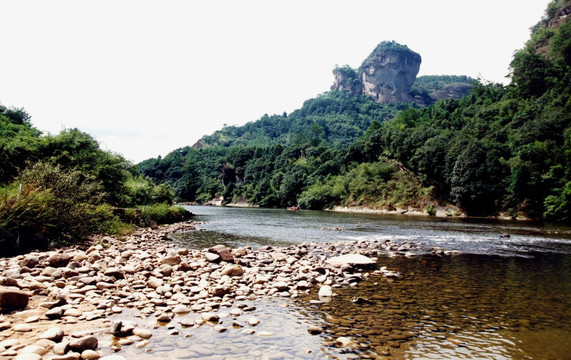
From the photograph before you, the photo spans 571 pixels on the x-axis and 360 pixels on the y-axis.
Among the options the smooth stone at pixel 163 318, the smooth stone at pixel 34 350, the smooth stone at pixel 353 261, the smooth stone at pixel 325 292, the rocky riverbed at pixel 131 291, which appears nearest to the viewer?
the smooth stone at pixel 34 350

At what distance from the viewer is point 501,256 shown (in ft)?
57.3

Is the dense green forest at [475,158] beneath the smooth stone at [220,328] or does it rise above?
above

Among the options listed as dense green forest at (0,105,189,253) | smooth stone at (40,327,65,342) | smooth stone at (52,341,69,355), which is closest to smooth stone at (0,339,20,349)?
smooth stone at (40,327,65,342)

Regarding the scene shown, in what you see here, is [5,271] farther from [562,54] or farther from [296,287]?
[562,54]

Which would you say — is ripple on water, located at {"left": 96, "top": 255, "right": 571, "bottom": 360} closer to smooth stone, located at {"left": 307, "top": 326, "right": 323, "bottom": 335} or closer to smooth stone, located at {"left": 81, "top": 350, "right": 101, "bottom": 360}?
smooth stone, located at {"left": 307, "top": 326, "right": 323, "bottom": 335}

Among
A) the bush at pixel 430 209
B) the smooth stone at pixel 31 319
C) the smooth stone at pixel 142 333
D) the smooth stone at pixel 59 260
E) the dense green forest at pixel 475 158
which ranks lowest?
the smooth stone at pixel 142 333

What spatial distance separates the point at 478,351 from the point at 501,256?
44.1ft

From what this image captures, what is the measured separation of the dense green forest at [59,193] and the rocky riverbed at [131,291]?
2873mm

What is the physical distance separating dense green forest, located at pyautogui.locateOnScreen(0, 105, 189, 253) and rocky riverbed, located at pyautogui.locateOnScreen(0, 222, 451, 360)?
2873 millimetres

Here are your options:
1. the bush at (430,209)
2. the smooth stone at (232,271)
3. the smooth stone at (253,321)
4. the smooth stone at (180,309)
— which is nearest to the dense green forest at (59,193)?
the smooth stone at (232,271)

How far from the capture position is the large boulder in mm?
7090

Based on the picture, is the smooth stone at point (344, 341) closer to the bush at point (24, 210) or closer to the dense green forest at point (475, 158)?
the bush at point (24, 210)

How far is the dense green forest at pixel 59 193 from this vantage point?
13.4m

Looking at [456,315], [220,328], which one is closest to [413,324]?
[456,315]
